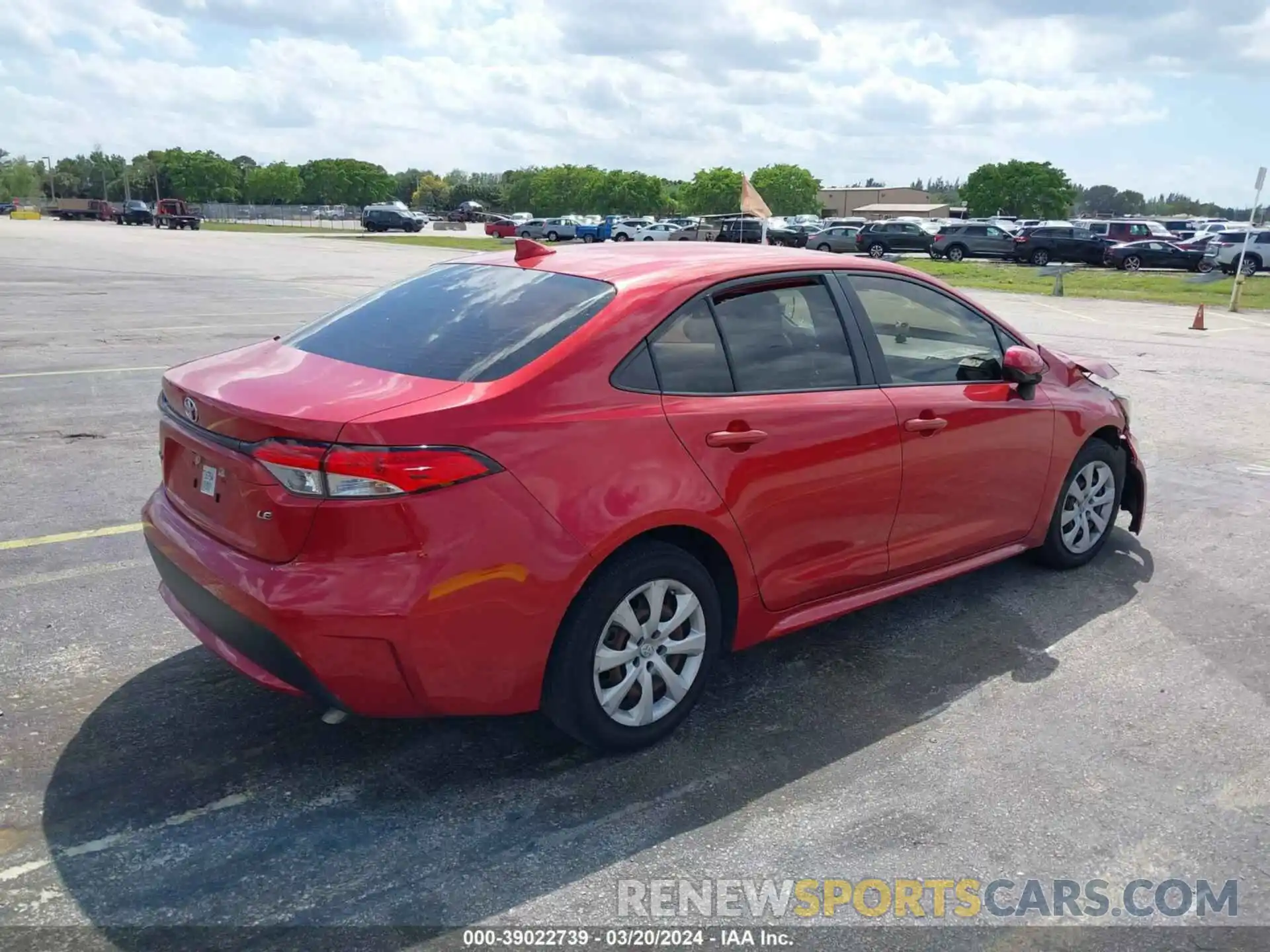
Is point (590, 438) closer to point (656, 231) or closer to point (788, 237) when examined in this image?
point (788, 237)

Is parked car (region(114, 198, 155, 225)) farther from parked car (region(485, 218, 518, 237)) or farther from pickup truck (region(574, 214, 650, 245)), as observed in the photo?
pickup truck (region(574, 214, 650, 245))

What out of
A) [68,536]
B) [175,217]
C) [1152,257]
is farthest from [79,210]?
[68,536]

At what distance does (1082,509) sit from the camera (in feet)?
17.7

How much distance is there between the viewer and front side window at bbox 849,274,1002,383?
4.38 meters

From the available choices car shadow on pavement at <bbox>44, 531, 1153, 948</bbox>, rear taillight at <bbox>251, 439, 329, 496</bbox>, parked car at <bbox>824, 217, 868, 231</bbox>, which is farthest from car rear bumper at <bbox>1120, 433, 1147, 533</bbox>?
parked car at <bbox>824, 217, 868, 231</bbox>

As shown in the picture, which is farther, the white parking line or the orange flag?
the white parking line

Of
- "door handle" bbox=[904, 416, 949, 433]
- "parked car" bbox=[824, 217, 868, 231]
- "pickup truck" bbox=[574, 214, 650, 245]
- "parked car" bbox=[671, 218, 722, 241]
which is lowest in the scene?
"pickup truck" bbox=[574, 214, 650, 245]

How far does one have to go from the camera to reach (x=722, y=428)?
362 centimetres

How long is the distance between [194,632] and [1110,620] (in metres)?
3.92

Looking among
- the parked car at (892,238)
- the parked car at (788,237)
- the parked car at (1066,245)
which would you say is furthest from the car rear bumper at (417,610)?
the parked car at (788,237)

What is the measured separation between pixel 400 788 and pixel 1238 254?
39058 mm

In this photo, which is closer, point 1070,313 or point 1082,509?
point 1082,509

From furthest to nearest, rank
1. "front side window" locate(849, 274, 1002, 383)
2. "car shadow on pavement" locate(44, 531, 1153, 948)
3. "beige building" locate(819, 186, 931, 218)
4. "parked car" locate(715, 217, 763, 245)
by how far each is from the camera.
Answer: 1. "beige building" locate(819, 186, 931, 218)
2. "parked car" locate(715, 217, 763, 245)
3. "front side window" locate(849, 274, 1002, 383)
4. "car shadow on pavement" locate(44, 531, 1153, 948)

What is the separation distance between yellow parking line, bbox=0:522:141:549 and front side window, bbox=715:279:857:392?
3598 millimetres
